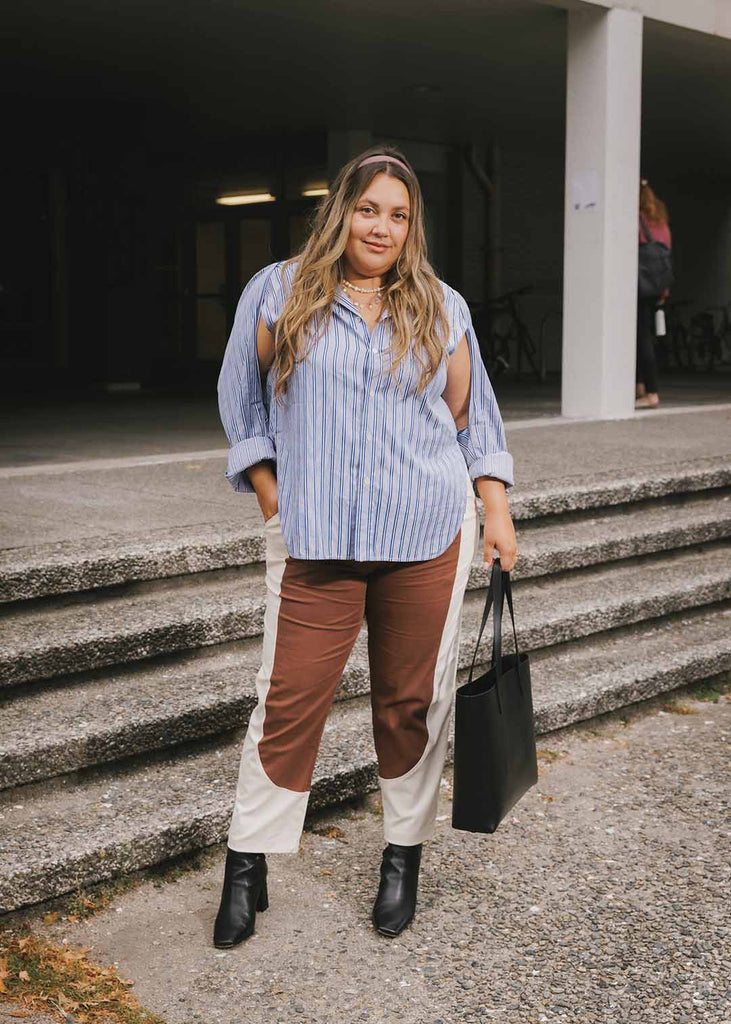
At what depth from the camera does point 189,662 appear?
4.03 m

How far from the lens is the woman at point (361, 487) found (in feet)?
9.02

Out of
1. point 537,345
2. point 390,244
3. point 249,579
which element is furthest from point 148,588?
point 537,345

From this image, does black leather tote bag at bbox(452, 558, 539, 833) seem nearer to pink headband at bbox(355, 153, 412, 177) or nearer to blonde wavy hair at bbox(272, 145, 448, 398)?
blonde wavy hair at bbox(272, 145, 448, 398)

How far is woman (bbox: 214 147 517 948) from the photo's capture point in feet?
9.02

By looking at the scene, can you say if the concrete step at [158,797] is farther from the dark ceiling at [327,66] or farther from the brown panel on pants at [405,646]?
the dark ceiling at [327,66]

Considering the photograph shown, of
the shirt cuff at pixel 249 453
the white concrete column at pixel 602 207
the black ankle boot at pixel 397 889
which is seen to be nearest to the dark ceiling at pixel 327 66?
the white concrete column at pixel 602 207

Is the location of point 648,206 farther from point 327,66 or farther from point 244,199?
point 244,199

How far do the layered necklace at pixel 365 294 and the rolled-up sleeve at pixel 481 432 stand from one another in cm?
23

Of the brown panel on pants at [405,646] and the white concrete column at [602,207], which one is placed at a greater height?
the white concrete column at [602,207]

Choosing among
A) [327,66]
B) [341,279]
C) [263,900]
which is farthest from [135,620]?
[327,66]

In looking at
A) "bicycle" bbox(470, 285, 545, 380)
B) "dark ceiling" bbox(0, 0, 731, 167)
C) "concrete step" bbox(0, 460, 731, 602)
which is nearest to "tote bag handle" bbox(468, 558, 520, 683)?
"concrete step" bbox(0, 460, 731, 602)

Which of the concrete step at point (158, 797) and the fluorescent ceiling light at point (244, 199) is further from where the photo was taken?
the fluorescent ceiling light at point (244, 199)

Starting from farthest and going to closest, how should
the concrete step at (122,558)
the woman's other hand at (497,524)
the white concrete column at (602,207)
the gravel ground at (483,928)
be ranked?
the white concrete column at (602,207), the concrete step at (122,558), the woman's other hand at (497,524), the gravel ground at (483,928)

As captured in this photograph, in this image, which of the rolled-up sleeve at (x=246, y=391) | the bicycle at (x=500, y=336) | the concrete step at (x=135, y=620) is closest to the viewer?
the rolled-up sleeve at (x=246, y=391)
